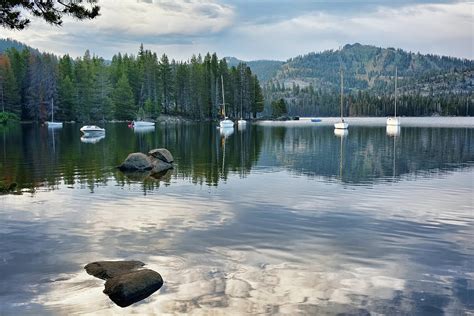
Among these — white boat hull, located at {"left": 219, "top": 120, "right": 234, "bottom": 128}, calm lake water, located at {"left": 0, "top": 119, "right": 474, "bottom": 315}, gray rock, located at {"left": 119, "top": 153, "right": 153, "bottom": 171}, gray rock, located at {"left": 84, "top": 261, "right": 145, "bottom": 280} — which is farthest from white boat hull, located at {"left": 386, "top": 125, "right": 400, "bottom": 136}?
gray rock, located at {"left": 84, "top": 261, "right": 145, "bottom": 280}

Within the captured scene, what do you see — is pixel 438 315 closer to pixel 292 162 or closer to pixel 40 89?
pixel 292 162

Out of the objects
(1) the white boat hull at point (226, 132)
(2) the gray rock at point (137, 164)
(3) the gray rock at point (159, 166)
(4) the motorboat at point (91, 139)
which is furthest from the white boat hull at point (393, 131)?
(2) the gray rock at point (137, 164)

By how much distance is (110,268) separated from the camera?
472 inches

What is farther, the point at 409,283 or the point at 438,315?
the point at 409,283

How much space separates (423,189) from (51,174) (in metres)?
23.4

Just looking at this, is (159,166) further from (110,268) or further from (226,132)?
(226,132)

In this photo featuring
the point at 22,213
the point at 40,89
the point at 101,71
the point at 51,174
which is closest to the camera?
the point at 22,213

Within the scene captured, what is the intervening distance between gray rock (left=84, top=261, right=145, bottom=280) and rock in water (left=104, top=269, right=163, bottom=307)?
538 millimetres

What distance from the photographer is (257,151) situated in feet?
160

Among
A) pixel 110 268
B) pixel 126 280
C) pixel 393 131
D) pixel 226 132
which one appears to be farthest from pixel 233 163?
pixel 393 131

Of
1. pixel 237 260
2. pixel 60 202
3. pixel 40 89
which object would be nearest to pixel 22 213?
pixel 60 202

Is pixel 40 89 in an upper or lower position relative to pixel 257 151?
upper

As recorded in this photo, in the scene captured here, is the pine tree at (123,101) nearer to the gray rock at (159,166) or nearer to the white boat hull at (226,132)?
the white boat hull at (226,132)

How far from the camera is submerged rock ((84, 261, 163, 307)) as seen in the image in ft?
34.8
